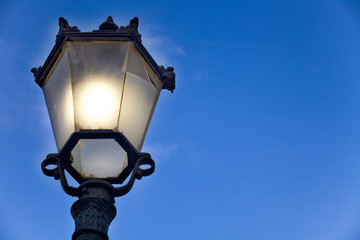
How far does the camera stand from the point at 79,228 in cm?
209

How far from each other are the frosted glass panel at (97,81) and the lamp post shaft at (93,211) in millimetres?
365

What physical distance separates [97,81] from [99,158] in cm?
49

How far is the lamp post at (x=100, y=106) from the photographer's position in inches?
98.7

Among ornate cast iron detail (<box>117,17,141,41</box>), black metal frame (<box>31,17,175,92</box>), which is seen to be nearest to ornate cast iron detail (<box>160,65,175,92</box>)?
black metal frame (<box>31,17,175,92</box>)

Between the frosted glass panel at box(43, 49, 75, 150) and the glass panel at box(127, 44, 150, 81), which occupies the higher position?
the glass panel at box(127, 44, 150, 81)

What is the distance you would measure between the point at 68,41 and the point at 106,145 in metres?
0.71

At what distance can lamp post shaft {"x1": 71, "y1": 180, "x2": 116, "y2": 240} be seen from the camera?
6.81 feet

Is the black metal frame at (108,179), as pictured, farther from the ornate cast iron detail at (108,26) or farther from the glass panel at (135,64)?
the ornate cast iron detail at (108,26)

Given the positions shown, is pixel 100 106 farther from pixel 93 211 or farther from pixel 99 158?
pixel 93 211

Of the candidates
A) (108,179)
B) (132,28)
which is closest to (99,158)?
(108,179)

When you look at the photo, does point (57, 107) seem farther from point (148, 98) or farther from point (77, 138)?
point (148, 98)

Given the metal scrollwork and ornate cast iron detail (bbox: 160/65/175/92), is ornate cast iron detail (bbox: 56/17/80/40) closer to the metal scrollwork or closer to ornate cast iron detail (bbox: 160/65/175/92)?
ornate cast iron detail (bbox: 160/65/175/92)

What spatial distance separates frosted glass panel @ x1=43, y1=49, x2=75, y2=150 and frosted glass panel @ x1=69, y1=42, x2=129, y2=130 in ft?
0.18

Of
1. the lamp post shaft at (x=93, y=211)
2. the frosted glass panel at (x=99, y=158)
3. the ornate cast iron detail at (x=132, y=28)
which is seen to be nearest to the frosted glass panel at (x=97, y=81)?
the ornate cast iron detail at (x=132, y=28)
